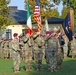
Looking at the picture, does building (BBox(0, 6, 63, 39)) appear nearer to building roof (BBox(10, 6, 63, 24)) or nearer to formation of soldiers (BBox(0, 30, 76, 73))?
building roof (BBox(10, 6, 63, 24))

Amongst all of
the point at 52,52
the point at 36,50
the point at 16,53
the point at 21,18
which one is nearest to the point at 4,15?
the point at 21,18

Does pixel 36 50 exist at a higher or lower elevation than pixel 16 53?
higher

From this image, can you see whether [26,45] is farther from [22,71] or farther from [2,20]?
[2,20]

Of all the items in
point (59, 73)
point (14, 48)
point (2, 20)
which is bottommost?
point (59, 73)

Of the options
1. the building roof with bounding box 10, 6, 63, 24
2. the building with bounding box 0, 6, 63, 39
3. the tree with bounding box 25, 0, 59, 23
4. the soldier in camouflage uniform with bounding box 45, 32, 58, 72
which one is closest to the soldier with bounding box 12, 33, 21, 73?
the soldier in camouflage uniform with bounding box 45, 32, 58, 72

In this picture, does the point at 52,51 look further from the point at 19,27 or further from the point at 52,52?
the point at 19,27

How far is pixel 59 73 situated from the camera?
52.5 ft

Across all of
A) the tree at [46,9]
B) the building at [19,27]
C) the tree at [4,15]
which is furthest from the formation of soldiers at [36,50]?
the building at [19,27]

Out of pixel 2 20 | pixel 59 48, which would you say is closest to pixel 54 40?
pixel 59 48

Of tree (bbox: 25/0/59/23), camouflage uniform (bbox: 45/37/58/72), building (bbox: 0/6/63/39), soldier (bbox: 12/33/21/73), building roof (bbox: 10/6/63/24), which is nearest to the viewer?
camouflage uniform (bbox: 45/37/58/72)

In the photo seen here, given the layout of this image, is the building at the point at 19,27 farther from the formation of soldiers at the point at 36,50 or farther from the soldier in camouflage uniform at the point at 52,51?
the soldier in camouflage uniform at the point at 52,51

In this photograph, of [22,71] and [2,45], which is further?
[2,45]

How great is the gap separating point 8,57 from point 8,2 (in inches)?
351

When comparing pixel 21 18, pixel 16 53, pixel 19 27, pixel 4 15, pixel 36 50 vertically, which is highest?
pixel 21 18
